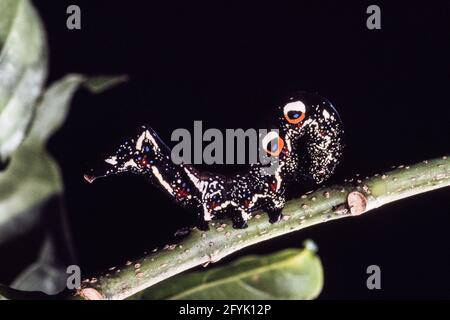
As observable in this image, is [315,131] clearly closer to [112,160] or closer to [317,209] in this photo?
[317,209]

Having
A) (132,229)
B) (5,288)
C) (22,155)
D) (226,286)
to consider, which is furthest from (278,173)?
A: (132,229)

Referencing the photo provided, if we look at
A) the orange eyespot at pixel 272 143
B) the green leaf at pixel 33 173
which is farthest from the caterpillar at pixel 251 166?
the green leaf at pixel 33 173

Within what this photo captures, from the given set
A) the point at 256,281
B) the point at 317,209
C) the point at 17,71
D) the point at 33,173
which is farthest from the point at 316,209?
the point at 33,173

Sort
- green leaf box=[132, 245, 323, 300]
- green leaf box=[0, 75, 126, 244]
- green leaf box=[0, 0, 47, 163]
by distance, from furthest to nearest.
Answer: green leaf box=[0, 75, 126, 244], green leaf box=[0, 0, 47, 163], green leaf box=[132, 245, 323, 300]

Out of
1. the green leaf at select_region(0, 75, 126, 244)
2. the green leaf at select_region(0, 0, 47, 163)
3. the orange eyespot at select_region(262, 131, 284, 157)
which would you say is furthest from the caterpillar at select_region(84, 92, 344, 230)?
the green leaf at select_region(0, 75, 126, 244)

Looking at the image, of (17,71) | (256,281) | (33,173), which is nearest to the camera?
(256,281)

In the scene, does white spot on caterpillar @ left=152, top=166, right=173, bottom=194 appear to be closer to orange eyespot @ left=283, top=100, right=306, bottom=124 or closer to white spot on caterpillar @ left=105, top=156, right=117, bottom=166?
white spot on caterpillar @ left=105, top=156, right=117, bottom=166

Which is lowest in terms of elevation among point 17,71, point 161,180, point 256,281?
point 256,281

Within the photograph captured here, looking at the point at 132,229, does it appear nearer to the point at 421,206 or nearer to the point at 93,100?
the point at 93,100
